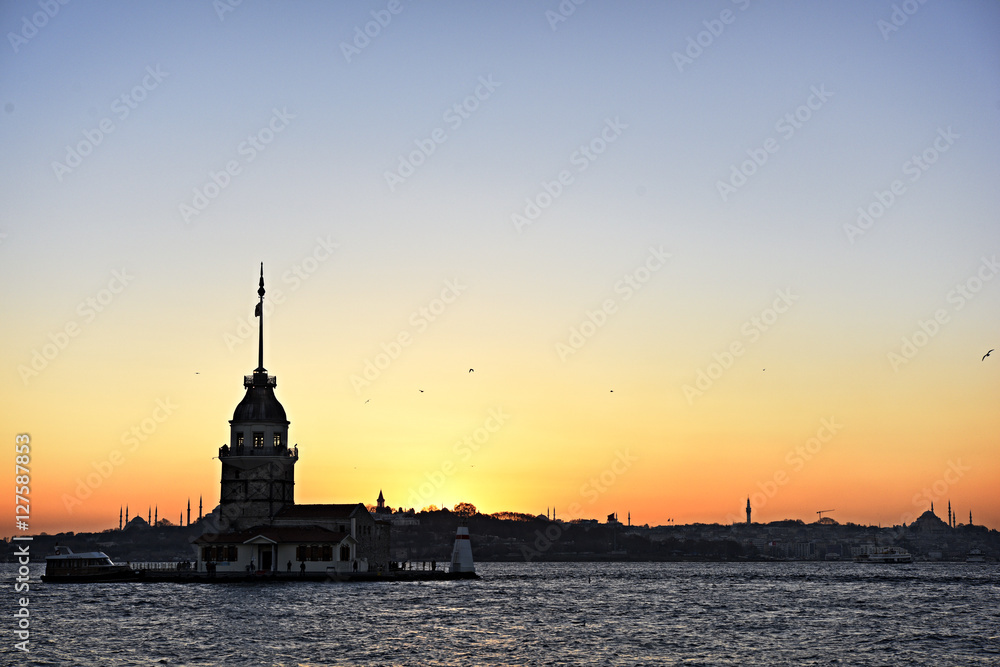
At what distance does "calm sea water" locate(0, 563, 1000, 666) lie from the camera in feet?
152

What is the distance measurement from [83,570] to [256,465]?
17.5 meters

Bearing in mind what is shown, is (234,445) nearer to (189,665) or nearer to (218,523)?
(218,523)

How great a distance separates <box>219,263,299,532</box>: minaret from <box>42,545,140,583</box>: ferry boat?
9.64 meters

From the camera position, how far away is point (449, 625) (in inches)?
2271

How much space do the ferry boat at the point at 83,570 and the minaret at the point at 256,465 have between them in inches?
380

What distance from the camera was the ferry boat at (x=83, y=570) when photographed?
93.9 meters

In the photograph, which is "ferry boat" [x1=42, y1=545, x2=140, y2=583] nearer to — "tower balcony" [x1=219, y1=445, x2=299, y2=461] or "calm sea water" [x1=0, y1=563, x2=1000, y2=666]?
"calm sea water" [x1=0, y1=563, x2=1000, y2=666]

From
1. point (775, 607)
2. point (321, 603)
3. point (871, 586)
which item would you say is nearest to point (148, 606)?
point (321, 603)

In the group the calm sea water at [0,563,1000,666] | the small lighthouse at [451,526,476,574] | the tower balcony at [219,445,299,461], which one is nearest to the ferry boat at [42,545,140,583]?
the calm sea water at [0,563,1000,666]

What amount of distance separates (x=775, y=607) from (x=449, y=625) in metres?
29.0

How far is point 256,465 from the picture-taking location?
97.8 metres

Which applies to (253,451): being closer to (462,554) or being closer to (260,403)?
(260,403)

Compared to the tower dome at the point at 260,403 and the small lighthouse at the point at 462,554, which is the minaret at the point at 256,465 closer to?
the tower dome at the point at 260,403

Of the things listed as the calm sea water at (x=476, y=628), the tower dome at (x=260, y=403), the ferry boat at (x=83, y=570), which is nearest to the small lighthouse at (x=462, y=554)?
the calm sea water at (x=476, y=628)
